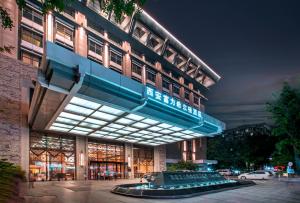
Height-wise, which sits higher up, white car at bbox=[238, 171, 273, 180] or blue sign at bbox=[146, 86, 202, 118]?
blue sign at bbox=[146, 86, 202, 118]

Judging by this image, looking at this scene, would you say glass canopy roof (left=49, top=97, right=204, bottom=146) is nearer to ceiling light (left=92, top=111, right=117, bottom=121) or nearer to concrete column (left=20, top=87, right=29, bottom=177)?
ceiling light (left=92, top=111, right=117, bottom=121)

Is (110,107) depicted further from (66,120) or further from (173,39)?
(173,39)

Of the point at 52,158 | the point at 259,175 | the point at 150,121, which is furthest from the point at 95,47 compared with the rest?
the point at 259,175

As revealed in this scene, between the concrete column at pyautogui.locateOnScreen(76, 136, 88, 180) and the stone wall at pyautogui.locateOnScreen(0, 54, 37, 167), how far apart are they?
8.15 m

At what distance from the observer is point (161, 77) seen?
6694cm

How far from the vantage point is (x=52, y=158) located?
132 ft

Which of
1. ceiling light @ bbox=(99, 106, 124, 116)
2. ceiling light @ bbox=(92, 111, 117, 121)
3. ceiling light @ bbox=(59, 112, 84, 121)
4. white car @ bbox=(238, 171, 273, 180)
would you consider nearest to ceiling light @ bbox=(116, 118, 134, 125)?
ceiling light @ bbox=(92, 111, 117, 121)

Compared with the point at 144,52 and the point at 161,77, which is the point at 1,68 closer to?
the point at 144,52

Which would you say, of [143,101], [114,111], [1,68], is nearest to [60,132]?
[1,68]

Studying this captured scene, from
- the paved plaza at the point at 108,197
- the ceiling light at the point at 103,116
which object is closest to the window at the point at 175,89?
the ceiling light at the point at 103,116

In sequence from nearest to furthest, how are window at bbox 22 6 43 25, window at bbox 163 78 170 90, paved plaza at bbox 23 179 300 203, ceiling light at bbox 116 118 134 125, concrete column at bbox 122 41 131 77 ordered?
paved plaza at bbox 23 179 300 203 < ceiling light at bbox 116 118 134 125 < window at bbox 22 6 43 25 < concrete column at bbox 122 41 131 77 < window at bbox 163 78 170 90

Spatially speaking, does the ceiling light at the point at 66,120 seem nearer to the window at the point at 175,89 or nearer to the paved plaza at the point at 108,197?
the paved plaza at the point at 108,197

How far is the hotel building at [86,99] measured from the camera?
23.0 meters

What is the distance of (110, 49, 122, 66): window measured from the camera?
176 ft
